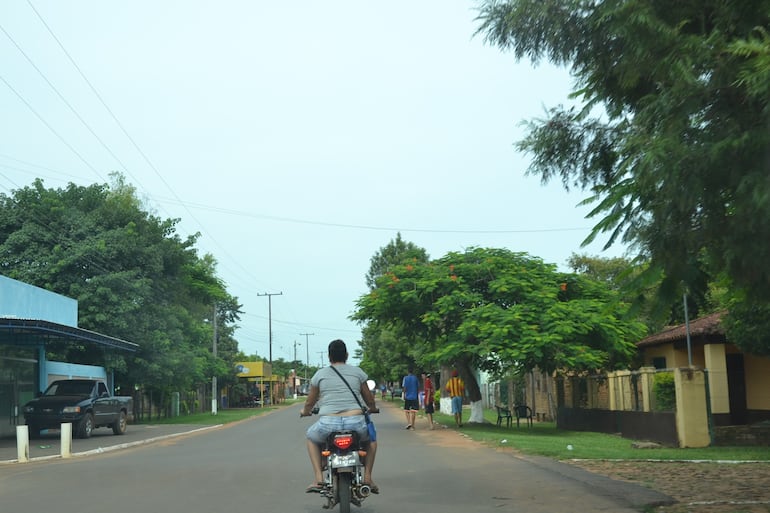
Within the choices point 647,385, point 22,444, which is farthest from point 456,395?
point 22,444

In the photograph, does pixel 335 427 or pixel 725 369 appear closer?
pixel 335 427

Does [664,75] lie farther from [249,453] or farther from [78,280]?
[78,280]

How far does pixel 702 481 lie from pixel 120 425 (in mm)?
21698

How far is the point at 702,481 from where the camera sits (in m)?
11.7

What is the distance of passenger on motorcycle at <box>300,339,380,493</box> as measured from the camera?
8.86m

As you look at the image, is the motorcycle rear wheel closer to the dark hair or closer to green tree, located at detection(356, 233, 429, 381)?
the dark hair

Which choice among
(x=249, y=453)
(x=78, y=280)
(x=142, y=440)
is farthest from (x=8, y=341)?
(x=249, y=453)

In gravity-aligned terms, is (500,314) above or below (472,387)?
above

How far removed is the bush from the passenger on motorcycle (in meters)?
12.4

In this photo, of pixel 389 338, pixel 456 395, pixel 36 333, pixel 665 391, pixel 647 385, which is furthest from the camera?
pixel 389 338

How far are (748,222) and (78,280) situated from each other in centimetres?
3312

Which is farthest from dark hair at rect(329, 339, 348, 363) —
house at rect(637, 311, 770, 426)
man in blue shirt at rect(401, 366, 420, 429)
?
man in blue shirt at rect(401, 366, 420, 429)

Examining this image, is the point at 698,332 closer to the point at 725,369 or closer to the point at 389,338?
the point at 725,369

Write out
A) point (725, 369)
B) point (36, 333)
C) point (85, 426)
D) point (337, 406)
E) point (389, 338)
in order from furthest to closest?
point (389, 338), point (85, 426), point (36, 333), point (725, 369), point (337, 406)
